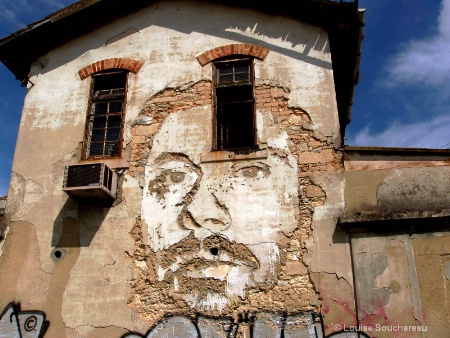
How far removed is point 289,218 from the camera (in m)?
6.38

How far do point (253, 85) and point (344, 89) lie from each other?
296 cm

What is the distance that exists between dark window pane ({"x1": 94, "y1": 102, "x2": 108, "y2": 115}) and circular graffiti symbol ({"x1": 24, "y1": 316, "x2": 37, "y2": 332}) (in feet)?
11.9

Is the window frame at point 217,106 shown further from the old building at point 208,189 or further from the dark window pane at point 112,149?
the dark window pane at point 112,149

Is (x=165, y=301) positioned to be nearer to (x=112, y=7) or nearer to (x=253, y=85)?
(x=253, y=85)

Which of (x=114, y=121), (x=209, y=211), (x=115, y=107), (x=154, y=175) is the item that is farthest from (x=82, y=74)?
(x=209, y=211)

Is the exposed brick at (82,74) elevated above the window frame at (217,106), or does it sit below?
above

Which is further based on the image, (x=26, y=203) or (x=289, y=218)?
(x=26, y=203)

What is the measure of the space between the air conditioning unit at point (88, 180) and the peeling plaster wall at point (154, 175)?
1.16 ft

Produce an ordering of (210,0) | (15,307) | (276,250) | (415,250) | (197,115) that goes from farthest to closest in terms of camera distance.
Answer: (210,0) → (197,115) → (15,307) → (276,250) → (415,250)

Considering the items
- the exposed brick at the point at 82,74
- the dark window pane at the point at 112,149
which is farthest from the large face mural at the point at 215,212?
the exposed brick at the point at 82,74

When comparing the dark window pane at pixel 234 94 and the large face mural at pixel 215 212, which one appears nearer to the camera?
the large face mural at pixel 215 212

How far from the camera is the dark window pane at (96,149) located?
762cm

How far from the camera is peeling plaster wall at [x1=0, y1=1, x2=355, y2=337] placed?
620cm

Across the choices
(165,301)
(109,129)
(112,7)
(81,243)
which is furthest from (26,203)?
(112,7)
